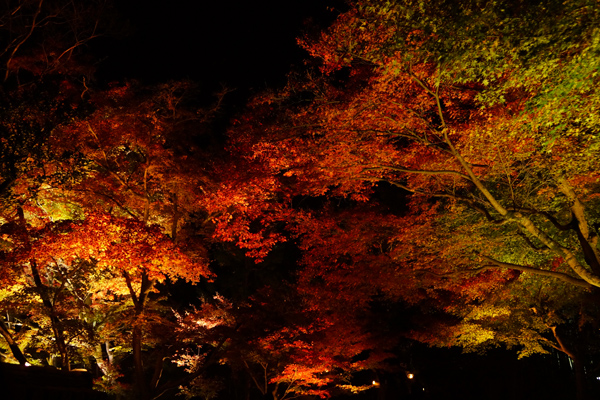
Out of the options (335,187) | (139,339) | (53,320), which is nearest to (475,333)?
(335,187)

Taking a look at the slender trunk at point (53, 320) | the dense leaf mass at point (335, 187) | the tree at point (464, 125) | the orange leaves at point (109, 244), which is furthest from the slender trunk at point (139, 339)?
the tree at point (464, 125)

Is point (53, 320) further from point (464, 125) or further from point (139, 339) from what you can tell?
point (464, 125)

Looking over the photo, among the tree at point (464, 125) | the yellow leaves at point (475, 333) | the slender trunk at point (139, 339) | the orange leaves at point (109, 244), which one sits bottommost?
the yellow leaves at point (475, 333)

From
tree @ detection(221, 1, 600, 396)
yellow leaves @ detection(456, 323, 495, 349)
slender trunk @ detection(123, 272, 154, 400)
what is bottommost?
yellow leaves @ detection(456, 323, 495, 349)

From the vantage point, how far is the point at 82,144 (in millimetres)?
9727

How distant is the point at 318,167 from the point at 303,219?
542 centimetres

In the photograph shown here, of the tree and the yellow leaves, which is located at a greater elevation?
the tree

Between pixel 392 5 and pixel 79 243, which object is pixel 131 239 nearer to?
pixel 79 243

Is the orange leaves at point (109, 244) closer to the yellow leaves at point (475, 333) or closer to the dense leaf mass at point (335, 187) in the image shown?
the dense leaf mass at point (335, 187)

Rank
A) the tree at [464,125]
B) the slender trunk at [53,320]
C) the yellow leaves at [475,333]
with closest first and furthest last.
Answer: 1. the tree at [464,125]
2. the slender trunk at [53,320]
3. the yellow leaves at [475,333]

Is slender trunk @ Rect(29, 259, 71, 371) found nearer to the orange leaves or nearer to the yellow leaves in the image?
the orange leaves

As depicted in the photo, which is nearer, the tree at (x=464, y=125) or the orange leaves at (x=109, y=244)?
the tree at (x=464, y=125)

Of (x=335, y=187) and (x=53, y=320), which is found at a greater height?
(x=335, y=187)

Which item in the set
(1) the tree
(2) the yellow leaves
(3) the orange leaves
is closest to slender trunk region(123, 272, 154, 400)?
(3) the orange leaves
